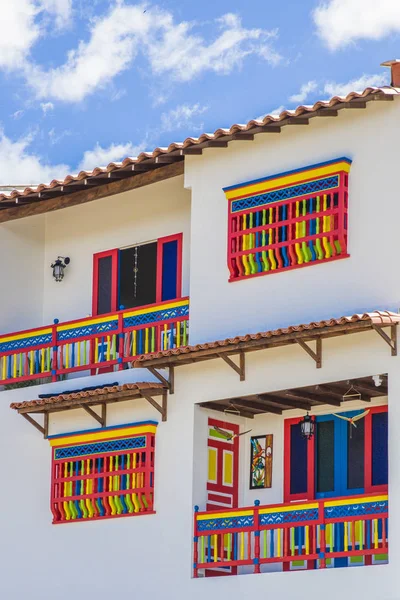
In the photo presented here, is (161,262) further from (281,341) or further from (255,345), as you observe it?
(281,341)

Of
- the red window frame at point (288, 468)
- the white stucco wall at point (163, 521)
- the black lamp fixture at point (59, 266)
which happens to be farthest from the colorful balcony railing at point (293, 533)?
the black lamp fixture at point (59, 266)

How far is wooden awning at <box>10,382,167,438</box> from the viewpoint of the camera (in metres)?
A: 19.5

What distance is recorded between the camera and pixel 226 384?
19188 mm

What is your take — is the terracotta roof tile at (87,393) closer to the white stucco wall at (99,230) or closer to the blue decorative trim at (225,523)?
the blue decorative trim at (225,523)

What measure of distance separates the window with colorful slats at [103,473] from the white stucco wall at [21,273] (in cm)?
253

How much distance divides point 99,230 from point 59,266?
856mm

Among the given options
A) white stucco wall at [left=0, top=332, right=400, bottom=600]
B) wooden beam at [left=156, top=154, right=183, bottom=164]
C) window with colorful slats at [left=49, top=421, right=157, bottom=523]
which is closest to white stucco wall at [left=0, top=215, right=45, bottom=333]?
white stucco wall at [left=0, top=332, right=400, bottom=600]

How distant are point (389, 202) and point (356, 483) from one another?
3477 millimetres

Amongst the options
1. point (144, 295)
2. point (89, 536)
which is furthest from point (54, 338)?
point (89, 536)

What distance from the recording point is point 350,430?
1917 centimetres

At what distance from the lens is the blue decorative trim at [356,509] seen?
17.3 metres

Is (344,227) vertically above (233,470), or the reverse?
(344,227)

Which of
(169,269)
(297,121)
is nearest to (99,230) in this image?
(169,269)

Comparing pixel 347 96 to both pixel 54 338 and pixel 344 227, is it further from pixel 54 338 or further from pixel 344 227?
pixel 54 338
